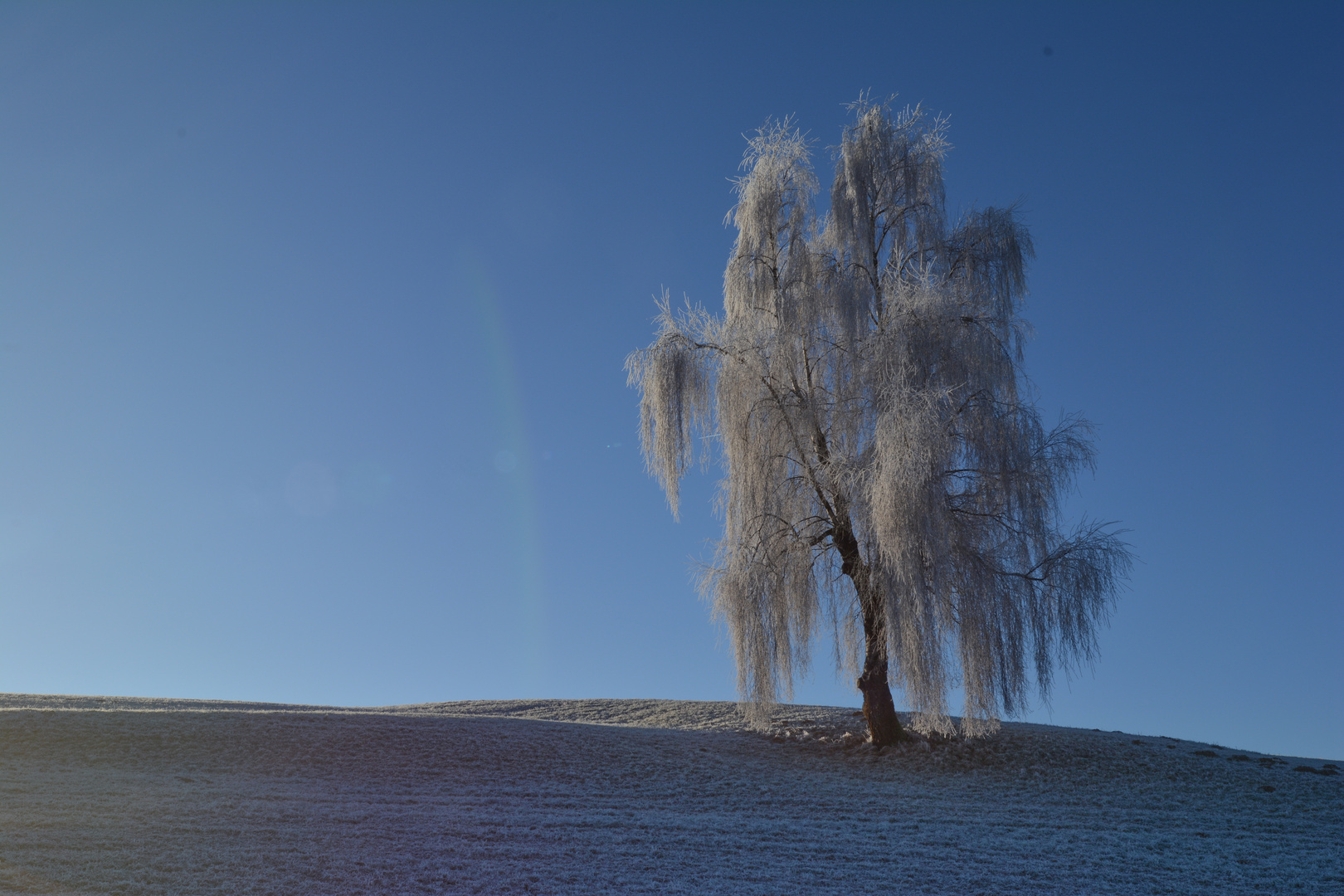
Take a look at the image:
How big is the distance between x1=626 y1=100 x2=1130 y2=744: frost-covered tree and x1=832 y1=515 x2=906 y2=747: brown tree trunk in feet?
0.11

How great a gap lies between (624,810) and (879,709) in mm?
6082

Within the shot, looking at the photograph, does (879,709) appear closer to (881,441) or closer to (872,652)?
(872,652)

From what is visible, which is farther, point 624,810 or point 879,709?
point 879,709

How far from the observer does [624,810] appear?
1080 centimetres

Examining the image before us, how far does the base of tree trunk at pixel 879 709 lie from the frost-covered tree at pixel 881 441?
0.03 meters

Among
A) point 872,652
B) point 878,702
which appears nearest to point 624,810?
point 872,652

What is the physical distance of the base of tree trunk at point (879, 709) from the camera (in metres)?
15.3

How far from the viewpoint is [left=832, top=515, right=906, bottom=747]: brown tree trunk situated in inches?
564

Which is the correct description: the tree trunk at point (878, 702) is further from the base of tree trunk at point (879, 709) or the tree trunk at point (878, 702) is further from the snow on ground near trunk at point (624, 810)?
the snow on ground near trunk at point (624, 810)

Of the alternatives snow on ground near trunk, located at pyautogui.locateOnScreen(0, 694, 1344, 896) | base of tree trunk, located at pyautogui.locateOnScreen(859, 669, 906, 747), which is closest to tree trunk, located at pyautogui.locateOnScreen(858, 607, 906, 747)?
base of tree trunk, located at pyautogui.locateOnScreen(859, 669, 906, 747)

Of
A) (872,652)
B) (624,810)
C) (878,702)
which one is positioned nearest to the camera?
(624,810)

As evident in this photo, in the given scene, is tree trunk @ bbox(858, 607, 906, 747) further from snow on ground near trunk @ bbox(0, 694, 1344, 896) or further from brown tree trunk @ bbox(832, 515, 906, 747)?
snow on ground near trunk @ bbox(0, 694, 1344, 896)

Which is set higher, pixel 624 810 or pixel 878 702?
pixel 878 702

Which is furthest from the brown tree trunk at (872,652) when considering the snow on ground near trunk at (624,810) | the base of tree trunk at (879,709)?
the snow on ground near trunk at (624,810)
